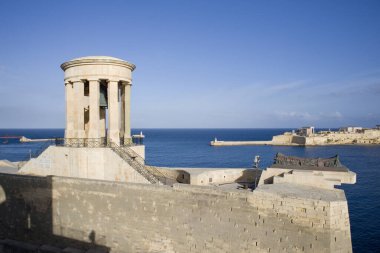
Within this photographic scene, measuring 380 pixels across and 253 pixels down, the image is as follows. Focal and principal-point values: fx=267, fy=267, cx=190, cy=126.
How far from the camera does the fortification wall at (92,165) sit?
13320 mm

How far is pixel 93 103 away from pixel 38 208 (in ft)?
19.9

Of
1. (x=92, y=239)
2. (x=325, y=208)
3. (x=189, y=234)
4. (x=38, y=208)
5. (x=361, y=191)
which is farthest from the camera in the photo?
(x=361, y=191)

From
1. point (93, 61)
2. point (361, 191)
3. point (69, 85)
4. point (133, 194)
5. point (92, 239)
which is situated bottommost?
point (361, 191)

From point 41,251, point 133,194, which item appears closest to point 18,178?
point 41,251

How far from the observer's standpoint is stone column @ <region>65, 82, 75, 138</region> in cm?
1573

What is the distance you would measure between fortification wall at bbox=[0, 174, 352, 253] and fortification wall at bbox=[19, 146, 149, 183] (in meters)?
1.23

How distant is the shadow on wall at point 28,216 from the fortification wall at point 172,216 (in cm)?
5

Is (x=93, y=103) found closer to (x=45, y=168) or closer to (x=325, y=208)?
(x=45, y=168)

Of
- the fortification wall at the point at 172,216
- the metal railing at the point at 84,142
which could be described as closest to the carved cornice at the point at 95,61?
the metal railing at the point at 84,142

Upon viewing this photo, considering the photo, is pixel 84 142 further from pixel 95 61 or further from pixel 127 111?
pixel 95 61

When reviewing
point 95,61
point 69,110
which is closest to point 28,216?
point 69,110

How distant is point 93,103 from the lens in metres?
14.8

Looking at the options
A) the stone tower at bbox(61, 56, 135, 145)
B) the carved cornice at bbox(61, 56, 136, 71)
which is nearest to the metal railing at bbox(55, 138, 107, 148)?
the stone tower at bbox(61, 56, 135, 145)

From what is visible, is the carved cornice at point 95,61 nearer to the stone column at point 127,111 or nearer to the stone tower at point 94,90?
the stone tower at point 94,90
